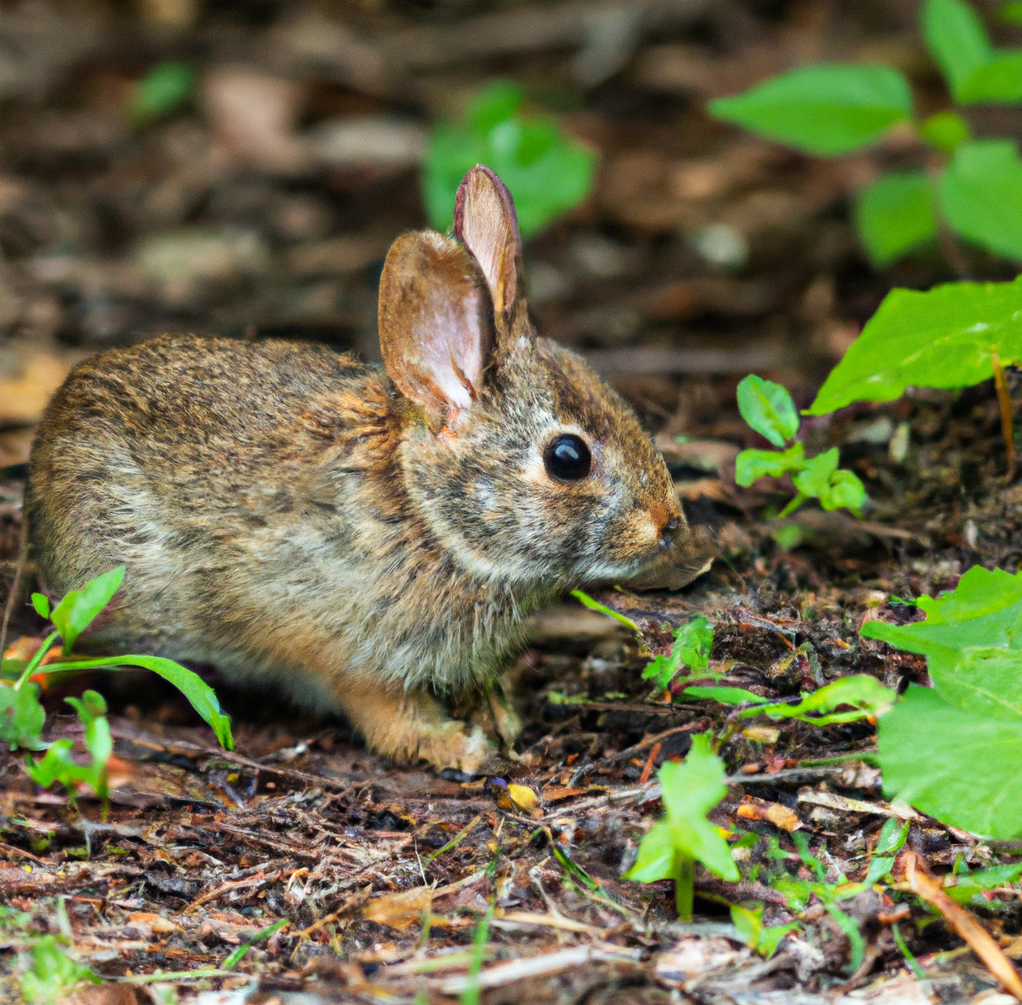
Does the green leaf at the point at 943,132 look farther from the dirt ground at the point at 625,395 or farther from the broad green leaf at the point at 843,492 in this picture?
the broad green leaf at the point at 843,492

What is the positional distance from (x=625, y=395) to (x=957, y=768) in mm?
3339

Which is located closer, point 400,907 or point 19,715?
point 400,907

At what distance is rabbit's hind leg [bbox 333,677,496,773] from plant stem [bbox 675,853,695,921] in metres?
1.30

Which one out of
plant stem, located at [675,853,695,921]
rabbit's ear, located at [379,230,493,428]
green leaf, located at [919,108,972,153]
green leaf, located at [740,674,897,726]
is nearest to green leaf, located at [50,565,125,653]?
rabbit's ear, located at [379,230,493,428]

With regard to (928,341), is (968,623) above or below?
below

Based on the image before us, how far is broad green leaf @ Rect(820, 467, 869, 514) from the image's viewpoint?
403cm

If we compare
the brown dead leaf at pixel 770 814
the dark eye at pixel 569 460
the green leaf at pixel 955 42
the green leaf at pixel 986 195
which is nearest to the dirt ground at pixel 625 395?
the brown dead leaf at pixel 770 814

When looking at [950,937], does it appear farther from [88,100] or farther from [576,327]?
[88,100]

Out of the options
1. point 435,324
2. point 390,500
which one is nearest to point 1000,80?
point 435,324

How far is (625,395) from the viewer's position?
6.02 metres

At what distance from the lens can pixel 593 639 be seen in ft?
15.7

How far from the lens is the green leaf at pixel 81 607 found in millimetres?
3469

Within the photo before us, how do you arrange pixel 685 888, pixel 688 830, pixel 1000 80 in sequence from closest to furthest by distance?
pixel 688 830
pixel 685 888
pixel 1000 80

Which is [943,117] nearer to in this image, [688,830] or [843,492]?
[843,492]
